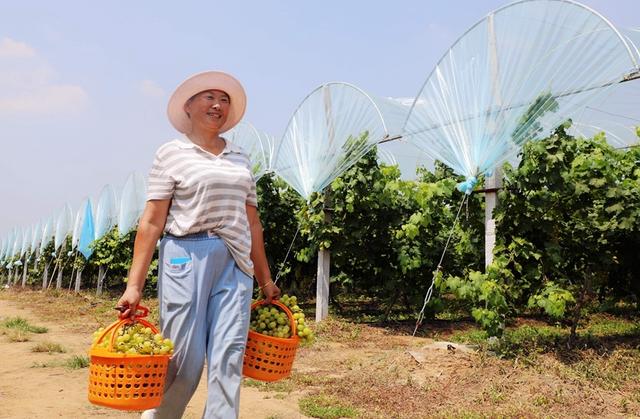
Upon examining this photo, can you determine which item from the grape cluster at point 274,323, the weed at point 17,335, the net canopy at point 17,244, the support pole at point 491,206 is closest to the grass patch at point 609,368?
the support pole at point 491,206

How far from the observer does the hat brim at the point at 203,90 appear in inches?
90.0

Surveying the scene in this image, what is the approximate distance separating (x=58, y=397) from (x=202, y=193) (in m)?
2.49

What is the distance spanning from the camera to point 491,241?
17.6ft

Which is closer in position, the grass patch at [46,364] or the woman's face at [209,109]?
the woman's face at [209,109]

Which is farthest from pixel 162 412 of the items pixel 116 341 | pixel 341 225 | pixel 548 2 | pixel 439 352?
pixel 341 225

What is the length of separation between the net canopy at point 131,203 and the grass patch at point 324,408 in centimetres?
1069

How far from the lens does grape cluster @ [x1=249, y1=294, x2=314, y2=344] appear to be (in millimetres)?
2303

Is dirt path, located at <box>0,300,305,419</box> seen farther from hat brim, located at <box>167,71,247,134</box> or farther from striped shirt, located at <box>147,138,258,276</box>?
hat brim, located at <box>167,71,247,134</box>

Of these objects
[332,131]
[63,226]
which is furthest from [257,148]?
[63,226]

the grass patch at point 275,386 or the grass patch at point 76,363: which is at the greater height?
the grass patch at point 275,386

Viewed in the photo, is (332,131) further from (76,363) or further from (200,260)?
(200,260)

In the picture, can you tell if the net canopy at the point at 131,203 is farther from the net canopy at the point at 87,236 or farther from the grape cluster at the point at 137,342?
the grape cluster at the point at 137,342

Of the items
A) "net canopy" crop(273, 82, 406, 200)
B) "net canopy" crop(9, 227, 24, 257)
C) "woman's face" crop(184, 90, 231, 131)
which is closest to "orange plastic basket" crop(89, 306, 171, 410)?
"woman's face" crop(184, 90, 231, 131)

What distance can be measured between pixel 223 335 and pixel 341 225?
5956 millimetres
